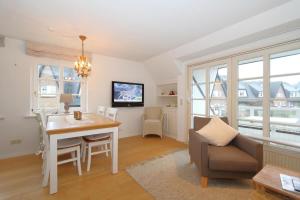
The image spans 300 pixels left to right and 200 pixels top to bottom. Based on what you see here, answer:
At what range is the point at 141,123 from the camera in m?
4.64

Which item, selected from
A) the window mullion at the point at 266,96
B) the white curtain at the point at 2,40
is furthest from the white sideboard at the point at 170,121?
the white curtain at the point at 2,40

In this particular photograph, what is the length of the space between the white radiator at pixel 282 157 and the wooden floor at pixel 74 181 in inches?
72.3

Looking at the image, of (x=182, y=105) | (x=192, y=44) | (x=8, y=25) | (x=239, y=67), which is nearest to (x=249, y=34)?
(x=239, y=67)

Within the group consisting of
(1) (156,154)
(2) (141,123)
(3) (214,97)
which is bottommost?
(1) (156,154)

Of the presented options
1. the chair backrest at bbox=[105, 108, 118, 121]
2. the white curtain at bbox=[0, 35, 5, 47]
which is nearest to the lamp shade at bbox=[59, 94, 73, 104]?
the chair backrest at bbox=[105, 108, 118, 121]

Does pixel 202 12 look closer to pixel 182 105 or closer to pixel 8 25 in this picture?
pixel 182 105

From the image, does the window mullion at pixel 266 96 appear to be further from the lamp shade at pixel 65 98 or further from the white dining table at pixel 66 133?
the lamp shade at pixel 65 98

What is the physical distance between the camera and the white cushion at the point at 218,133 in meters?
2.21

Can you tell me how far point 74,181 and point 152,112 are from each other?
112 inches

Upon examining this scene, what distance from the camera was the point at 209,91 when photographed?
3270mm

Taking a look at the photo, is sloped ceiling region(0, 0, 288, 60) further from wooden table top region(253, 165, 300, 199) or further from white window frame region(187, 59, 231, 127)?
wooden table top region(253, 165, 300, 199)

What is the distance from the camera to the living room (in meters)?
1.83

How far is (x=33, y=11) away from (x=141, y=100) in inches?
124

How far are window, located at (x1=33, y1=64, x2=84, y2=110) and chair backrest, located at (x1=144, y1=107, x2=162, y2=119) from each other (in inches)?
76.0
